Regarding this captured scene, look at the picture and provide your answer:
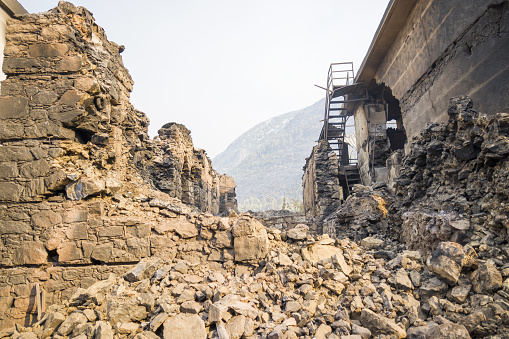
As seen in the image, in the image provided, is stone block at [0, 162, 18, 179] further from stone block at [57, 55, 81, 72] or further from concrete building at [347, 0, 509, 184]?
concrete building at [347, 0, 509, 184]

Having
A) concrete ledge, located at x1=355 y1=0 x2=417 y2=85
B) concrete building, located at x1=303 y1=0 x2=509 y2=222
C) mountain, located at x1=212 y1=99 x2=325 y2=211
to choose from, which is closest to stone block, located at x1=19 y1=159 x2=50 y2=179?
concrete building, located at x1=303 y1=0 x2=509 y2=222

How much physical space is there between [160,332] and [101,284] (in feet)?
4.37

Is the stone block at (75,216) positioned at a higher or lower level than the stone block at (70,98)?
lower

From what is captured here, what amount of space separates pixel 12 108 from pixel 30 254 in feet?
7.99

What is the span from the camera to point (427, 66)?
27.8ft

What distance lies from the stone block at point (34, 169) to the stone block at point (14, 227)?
75cm

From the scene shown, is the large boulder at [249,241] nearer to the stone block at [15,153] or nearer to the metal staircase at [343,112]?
the stone block at [15,153]

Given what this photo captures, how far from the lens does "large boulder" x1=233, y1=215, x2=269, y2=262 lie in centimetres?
438

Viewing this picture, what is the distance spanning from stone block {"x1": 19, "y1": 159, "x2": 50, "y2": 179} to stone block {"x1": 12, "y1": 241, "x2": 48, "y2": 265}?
3.54 feet

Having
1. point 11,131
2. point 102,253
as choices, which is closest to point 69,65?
point 11,131

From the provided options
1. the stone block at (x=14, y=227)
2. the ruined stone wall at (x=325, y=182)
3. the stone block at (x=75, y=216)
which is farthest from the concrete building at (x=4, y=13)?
the ruined stone wall at (x=325, y=182)

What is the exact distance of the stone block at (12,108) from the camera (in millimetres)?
4629

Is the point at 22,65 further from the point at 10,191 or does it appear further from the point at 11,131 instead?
the point at 10,191

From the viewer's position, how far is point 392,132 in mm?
14281
